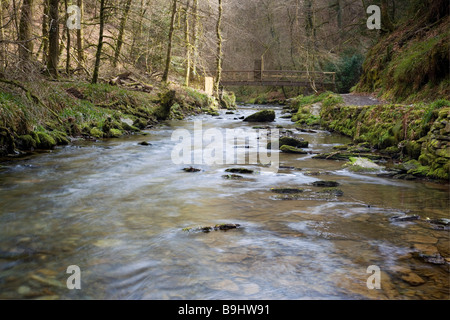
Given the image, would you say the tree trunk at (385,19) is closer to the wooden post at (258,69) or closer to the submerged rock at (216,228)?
the wooden post at (258,69)

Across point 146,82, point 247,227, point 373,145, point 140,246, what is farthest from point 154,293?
point 146,82

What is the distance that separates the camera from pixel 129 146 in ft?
34.5

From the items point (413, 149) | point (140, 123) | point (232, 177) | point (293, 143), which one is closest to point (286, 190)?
point (232, 177)

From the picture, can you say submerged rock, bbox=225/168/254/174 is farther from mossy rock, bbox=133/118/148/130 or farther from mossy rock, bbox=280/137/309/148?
mossy rock, bbox=133/118/148/130

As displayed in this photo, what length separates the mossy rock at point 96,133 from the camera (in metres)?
11.2

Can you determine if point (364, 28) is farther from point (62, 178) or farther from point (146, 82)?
point (62, 178)

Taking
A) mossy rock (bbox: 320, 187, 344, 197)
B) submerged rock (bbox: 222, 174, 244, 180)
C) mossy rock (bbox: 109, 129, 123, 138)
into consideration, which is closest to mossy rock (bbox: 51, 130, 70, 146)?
Result: mossy rock (bbox: 109, 129, 123, 138)

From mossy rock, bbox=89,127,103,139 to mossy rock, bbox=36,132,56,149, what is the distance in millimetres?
2064

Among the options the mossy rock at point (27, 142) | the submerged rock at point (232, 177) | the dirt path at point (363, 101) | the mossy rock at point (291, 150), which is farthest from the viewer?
the dirt path at point (363, 101)

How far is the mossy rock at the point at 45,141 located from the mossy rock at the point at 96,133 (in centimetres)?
206

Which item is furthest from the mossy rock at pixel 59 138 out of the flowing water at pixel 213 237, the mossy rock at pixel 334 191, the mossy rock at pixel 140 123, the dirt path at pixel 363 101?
the dirt path at pixel 363 101

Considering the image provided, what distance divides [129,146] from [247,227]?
6.91 metres

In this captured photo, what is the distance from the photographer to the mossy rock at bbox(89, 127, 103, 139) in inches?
440

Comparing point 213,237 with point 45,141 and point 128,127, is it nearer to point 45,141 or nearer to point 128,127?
point 45,141
